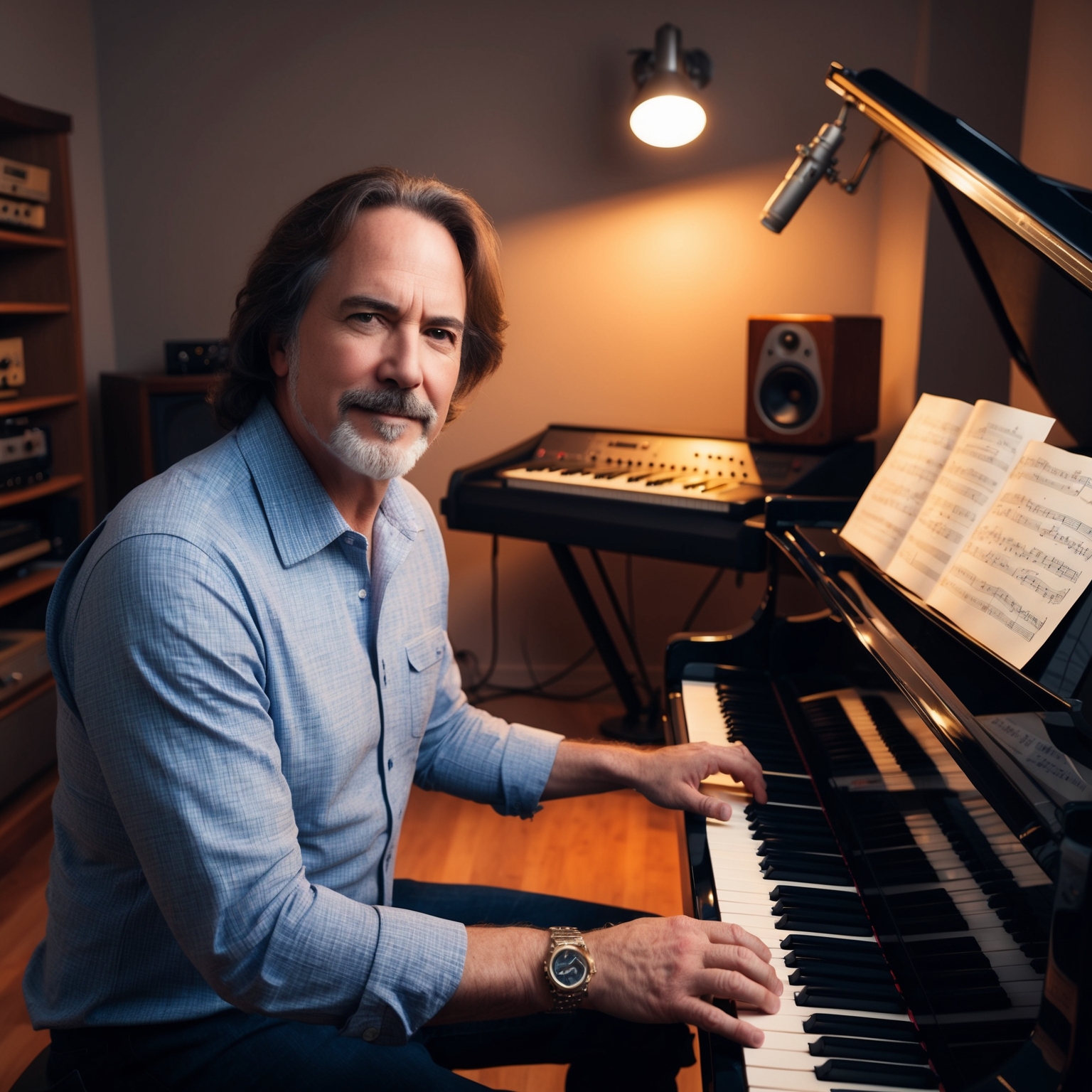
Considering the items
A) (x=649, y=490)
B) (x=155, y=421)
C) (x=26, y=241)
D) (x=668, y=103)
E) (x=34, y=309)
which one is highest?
(x=668, y=103)

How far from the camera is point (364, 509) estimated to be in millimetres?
1268

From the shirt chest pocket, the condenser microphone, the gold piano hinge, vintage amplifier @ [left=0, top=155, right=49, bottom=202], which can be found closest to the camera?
the gold piano hinge

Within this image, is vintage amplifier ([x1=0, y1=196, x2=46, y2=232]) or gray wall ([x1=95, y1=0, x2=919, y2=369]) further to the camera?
gray wall ([x1=95, y1=0, x2=919, y2=369])

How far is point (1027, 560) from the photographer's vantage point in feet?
3.37

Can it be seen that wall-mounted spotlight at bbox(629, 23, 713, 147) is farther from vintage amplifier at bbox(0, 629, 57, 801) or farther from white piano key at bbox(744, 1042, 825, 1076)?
white piano key at bbox(744, 1042, 825, 1076)

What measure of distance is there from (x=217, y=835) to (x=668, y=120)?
2625 mm

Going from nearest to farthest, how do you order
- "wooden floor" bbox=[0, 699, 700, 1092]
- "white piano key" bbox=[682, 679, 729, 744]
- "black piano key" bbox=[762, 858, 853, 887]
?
1. "black piano key" bbox=[762, 858, 853, 887]
2. "white piano key" bbox=[682, 679, 729, 744]
3. "wooden floor" bbox=[0, 699, 700, 1092]

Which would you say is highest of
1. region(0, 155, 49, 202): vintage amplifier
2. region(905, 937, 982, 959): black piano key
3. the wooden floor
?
region(0, 155, 49, 202): vintage amplifier

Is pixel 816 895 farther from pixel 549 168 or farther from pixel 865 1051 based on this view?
pixel 549 168

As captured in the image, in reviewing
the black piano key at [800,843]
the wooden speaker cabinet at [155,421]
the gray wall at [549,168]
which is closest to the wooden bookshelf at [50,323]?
the wooden speaker cabinet at [155,421]

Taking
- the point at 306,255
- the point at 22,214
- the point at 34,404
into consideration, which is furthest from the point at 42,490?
the point at 306,255

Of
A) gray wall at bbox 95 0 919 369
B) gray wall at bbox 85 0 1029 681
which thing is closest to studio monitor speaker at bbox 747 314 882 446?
gray wall at bbox 85 0 1029 681

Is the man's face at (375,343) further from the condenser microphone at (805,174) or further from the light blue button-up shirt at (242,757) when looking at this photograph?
the condenser microphone at (805,174)

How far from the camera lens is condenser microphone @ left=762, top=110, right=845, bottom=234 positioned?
193 cm
